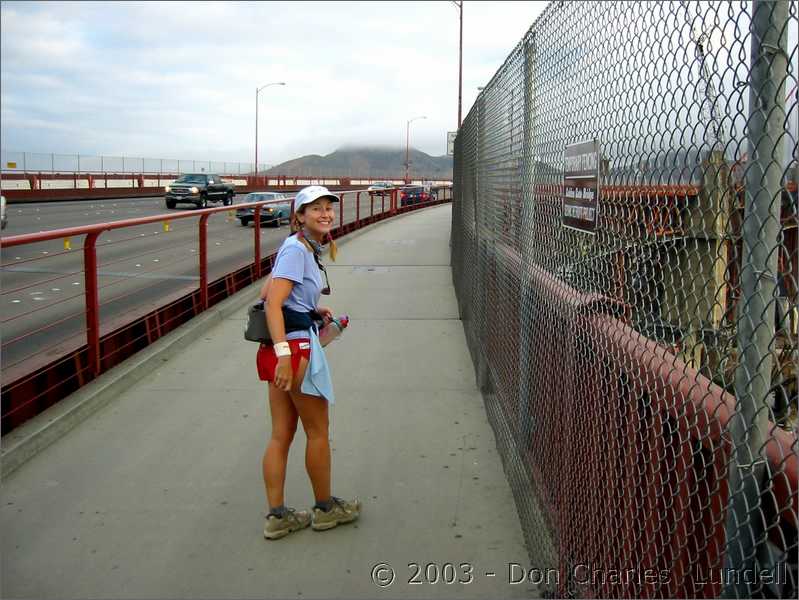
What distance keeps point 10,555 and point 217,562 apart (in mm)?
944

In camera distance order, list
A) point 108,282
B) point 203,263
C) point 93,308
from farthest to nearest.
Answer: point 108,282 < point 203,263 < point 93,308

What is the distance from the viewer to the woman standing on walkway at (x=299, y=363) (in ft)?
11.8

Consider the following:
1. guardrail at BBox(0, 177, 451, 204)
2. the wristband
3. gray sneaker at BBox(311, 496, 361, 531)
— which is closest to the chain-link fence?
gray sneaker at BBox(311, 496, 361, 531)

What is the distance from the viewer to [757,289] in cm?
150

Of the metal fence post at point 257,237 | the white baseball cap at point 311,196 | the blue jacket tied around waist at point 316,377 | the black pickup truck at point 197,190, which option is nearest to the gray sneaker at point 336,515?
the blue jacket tied around waist at point 316,377

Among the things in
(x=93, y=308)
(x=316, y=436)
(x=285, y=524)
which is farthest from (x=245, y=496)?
(x=93, y=308)

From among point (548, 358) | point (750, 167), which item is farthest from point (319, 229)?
point (750, 167)

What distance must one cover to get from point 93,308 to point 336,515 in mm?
3093

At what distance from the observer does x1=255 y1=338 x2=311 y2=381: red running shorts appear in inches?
143

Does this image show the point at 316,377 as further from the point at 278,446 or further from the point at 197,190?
the point at 197,190

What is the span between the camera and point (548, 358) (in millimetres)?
3545

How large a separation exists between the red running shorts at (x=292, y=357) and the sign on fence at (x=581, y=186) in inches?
52.3

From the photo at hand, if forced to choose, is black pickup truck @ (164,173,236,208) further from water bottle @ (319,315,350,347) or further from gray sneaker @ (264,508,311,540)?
gray sneaker @ (264,508,311,540)

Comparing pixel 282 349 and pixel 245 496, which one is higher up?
pixel 282 349
